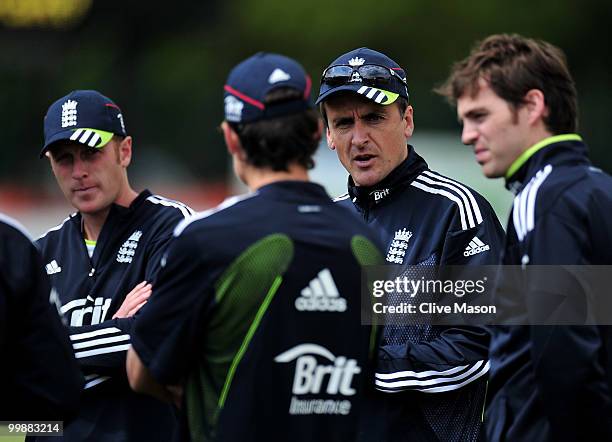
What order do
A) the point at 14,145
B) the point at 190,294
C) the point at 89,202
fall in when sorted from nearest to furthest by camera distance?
the point at 190,294
the point at 89,202
the point at 14,145

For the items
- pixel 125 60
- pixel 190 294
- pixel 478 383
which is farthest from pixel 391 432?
pixel 125 60

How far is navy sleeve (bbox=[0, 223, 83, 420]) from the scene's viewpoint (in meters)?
3.66

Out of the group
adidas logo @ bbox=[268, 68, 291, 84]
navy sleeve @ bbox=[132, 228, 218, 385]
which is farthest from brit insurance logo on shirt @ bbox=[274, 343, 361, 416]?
adidas logo @ bbox=[268, 68, 291, 84]

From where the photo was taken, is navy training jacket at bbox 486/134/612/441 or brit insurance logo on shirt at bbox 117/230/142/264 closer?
navy training jacket at bbox 486/134/612/441

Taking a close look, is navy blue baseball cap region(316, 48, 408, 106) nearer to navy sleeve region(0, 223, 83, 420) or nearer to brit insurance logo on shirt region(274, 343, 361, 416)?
brit insurance logo on shirt region(274, 343, 361, 416)

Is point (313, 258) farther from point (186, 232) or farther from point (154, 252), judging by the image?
point (154, 252)

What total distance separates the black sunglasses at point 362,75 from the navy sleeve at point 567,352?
57.3 inches

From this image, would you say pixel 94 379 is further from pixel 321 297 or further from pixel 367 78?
pixel 367 78

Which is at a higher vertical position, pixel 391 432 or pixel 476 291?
pixel 476 291

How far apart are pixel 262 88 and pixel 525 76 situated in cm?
102

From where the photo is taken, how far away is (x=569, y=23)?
30.9 metres

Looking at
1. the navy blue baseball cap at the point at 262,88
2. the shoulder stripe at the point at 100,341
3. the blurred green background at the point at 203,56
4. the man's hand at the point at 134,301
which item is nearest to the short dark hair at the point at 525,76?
the navy blue baseball cap at the point at 262,88

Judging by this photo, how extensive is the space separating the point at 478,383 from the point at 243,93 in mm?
1944

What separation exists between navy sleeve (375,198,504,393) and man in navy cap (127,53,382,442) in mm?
973
